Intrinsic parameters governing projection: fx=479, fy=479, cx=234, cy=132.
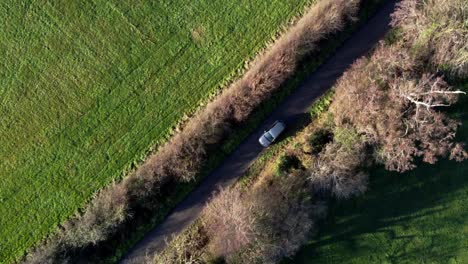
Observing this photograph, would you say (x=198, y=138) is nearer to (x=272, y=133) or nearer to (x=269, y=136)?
(x=269, y=136)

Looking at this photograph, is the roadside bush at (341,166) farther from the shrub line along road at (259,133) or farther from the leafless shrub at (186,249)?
the leafless shrub at (186,249)

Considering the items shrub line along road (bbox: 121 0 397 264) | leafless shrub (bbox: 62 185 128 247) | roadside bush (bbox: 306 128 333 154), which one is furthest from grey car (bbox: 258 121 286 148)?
leafless shrub (bbox: 62 185 128 247)

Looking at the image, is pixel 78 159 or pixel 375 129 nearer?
pixel 375 129

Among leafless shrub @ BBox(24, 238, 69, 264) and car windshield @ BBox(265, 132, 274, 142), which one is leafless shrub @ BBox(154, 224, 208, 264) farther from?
car windshield @ BBox(265, 132, 274, 142)

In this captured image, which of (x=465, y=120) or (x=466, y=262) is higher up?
(x=465, y=120)

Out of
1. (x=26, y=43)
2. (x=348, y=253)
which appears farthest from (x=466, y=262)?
(x=26, y=43)

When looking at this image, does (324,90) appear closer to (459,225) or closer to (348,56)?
(348,56)
